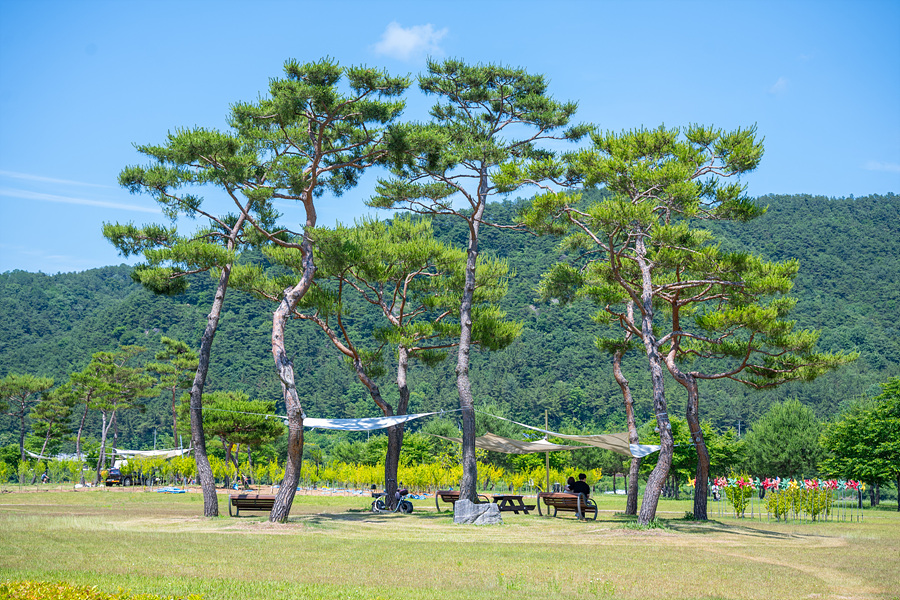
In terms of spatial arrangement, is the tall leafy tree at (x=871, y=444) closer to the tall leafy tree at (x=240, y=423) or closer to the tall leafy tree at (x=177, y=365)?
the tall leafy tree at (x=240, y=423)

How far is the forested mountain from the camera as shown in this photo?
51094 millimetres

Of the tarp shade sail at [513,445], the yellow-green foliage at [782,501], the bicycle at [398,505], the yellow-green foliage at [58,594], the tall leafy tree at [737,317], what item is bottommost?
the bicycle at [398,505]

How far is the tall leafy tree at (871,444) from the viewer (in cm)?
2156

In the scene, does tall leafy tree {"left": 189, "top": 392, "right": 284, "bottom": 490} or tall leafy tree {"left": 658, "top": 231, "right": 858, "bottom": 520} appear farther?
tall leafy tree {"left": 189, "top": 392, "right": 284, "bottom": 490}

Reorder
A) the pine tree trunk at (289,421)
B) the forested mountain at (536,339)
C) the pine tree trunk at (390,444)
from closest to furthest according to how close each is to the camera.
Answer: the pine tree trunk at (289,421)
the pine tree trunk at (390,444)
the forested mountain at (536,339)

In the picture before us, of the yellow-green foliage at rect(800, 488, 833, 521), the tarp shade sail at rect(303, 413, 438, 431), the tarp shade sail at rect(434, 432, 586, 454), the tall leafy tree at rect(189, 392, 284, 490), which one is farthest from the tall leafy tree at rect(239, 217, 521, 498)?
the tall leafy tree at rect(189, 392, 284, 490)

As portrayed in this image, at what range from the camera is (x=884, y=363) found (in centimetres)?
4906

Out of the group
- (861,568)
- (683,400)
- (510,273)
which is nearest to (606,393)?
(683,400)

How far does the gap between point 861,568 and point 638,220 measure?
17.0 ft

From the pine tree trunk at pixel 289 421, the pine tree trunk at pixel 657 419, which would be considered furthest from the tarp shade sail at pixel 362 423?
the pine tree trunk at pixel 657 419

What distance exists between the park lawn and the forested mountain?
123ft

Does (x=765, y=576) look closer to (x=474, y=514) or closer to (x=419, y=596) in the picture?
(x=419, y=596)

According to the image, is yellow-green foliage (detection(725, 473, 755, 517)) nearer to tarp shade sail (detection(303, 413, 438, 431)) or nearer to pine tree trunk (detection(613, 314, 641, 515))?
pine tree trunk (detection(613, 314, 641, 515))

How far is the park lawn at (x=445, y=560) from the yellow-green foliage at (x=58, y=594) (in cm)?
53
